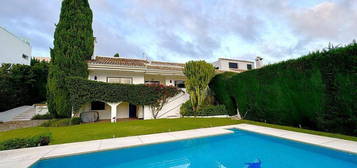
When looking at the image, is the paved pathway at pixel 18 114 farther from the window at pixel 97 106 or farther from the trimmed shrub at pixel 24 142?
the trimmed shrub at pixel 24 142

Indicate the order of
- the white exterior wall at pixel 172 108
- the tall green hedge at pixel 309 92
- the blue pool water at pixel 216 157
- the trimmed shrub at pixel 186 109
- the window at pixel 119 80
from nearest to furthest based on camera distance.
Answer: the blue pool water at pixel 216 157 → the tall green hedge at pixel 309 92 → the white exterior wall at pixel 172 108 → the trimmed shrub at pixel 186 109 → the window at pixel 119 80

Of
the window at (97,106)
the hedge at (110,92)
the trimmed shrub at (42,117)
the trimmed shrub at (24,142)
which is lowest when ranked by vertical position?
the trimmed shrub at (42,117)

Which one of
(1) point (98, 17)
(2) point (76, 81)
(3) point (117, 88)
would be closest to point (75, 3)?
(1) point (98, 17)

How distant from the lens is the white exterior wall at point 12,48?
56.0ft

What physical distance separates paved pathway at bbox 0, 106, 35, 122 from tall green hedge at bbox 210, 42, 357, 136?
72.7 feet

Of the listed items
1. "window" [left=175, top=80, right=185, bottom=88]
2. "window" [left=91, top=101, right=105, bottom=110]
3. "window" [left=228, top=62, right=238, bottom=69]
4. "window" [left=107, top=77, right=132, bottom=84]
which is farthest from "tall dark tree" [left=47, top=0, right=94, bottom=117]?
"window" [left=228, top=62, right=238, bottom=69]

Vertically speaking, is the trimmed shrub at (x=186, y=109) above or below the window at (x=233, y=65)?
below

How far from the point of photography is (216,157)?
17.0 ft

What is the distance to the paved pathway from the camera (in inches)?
512

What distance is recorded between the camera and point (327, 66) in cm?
730

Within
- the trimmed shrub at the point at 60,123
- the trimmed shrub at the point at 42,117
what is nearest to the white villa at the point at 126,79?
the trimmed shrub at the point at 60,123

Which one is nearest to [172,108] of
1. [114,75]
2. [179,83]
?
[179,83]

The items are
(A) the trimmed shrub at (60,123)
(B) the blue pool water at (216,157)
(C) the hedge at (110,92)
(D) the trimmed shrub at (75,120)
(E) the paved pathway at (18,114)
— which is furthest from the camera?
(E) the paved pathway at (18,114)

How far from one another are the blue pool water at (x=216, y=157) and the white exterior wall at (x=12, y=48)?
22.6 metres
